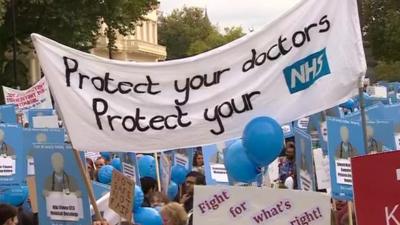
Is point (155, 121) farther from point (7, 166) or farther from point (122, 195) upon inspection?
point (7, 166)

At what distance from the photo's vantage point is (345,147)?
6094mm

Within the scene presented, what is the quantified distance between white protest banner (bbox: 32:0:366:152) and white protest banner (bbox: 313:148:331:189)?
210cm

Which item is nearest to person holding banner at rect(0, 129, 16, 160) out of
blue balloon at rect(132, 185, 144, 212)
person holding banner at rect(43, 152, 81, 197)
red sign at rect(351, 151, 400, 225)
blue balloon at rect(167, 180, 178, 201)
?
blue balloon at rect(167, 180, 178, 201)

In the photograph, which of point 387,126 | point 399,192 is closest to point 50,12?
point 387,126

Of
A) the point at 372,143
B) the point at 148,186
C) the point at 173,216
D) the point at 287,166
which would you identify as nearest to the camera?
the point at 173,216

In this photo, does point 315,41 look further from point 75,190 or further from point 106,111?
point 75,190

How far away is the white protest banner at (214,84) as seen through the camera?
4.94 m

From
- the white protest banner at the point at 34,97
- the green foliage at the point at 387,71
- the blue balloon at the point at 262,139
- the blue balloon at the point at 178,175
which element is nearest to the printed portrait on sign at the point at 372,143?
the blue balloon at the point at 262,139

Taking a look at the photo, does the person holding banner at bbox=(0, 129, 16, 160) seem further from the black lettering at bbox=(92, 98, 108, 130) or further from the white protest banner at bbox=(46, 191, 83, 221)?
the black lettering at bbox=(92, 98, 108, 130)

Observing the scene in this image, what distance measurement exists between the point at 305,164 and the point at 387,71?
185 feet

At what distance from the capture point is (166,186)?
27.0 feet

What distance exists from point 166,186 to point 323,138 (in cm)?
157

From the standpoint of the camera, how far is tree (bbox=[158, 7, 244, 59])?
87.1 meters

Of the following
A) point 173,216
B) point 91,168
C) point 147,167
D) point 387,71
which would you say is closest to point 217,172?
point 147,167
